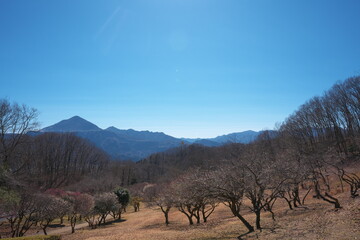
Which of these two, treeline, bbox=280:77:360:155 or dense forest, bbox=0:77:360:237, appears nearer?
dense forest, bbox=0:77:360:237

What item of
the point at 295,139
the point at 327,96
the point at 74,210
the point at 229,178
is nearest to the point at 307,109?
the point at 327,96

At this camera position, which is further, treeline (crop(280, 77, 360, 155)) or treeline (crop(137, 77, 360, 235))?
treeline (crop(280, 77, 360, 155))

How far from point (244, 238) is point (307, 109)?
5325 cm

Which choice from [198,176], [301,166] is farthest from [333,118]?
[198,176]

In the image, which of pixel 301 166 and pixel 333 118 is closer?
pixel 301 166

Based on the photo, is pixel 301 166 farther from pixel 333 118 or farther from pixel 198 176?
pixel 333 118

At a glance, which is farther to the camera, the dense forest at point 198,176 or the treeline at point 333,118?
the treeline at point 333,118

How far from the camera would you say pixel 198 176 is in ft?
67.9

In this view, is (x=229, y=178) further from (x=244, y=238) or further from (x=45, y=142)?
(x=45, y=142)

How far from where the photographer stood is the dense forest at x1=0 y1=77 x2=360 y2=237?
14.8 meters

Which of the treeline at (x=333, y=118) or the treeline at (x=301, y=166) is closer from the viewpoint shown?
the treeline at (x=301, y=166)

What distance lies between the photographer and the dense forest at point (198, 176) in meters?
14.8

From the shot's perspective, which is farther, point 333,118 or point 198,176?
point 333,118

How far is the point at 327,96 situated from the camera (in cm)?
4953
